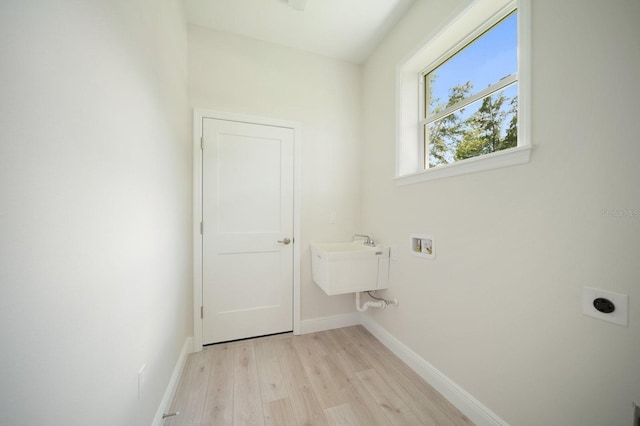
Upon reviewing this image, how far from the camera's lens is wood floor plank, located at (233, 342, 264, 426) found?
1322mm

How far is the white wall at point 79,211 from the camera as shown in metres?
0.46

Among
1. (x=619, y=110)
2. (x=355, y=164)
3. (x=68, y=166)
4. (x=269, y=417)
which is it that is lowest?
(x=269, y=417)

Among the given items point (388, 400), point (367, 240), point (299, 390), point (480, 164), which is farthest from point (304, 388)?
point (480, 164)

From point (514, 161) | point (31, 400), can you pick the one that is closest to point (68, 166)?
point (31, 400)

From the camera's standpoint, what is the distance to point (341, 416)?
1.33 meters

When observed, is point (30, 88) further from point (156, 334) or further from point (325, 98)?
point (325, 98)

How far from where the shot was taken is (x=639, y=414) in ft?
2.48

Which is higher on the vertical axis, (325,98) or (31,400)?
(325,98)

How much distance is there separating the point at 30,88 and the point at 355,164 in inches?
89.7

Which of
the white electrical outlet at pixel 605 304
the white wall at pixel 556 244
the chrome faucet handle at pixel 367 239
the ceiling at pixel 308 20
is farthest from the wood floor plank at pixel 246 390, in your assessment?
the ceiling at pixel 308 20

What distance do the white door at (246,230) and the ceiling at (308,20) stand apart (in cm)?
85

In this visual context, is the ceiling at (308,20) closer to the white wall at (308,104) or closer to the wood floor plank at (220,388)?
the white wall at (308,104)

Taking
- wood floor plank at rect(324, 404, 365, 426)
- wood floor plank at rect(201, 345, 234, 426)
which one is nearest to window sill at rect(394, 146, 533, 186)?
wood floor plank at rect(324, 404, 365, 426)

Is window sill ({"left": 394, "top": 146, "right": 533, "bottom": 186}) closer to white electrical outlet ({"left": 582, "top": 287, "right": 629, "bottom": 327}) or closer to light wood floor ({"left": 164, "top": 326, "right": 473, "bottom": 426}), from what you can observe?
white electrical outlet ({"left": 582, "top": 287, "right": 629, "bottom": 327})
